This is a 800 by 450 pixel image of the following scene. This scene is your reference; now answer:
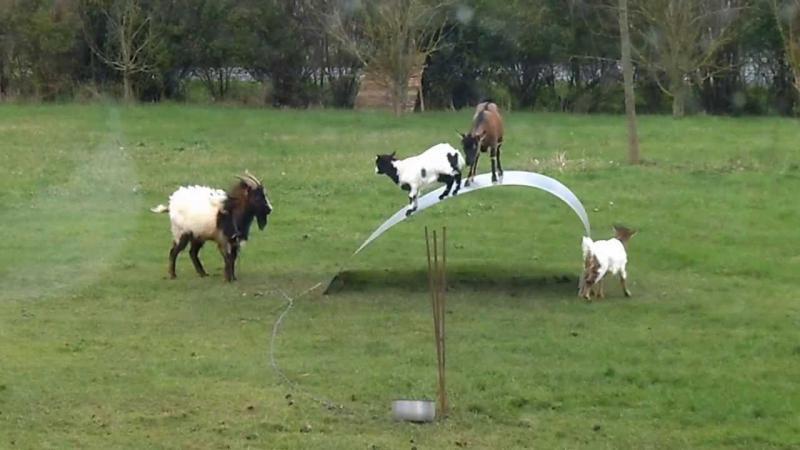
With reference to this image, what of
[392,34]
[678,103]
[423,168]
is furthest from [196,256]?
[678,103]

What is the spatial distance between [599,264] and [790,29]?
21.9 m

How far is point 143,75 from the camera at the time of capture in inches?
1409

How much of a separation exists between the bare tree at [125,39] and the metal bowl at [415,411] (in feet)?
91.3

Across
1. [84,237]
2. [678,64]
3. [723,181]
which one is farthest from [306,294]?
[678,64]

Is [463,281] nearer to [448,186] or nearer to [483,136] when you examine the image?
[448,186]

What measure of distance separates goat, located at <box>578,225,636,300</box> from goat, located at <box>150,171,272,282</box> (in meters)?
2.96

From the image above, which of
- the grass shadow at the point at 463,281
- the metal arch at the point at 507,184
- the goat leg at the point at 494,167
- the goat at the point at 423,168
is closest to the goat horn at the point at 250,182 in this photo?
the grass shadow at the point at 463,281

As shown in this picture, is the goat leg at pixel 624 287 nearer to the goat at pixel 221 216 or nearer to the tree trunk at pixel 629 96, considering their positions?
the goat at pixel 221 216

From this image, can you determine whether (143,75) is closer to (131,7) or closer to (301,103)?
(131,7)

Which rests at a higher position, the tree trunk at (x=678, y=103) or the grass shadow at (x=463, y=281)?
the tree trunk at (x=678, y=103)

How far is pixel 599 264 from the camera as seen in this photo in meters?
11.7

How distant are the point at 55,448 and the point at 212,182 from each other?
1172 centimetres

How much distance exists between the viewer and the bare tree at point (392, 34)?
32781mm

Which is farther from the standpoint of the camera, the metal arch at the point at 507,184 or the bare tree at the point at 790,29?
the bare tree at the point at 790,29
